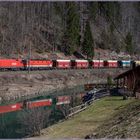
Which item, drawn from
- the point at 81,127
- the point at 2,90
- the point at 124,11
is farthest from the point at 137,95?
the point at 124,11

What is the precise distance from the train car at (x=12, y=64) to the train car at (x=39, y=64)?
59.1 inches

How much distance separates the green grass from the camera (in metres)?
25.0

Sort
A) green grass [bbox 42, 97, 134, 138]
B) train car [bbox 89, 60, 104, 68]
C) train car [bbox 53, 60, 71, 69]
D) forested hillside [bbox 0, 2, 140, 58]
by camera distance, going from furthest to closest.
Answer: forested hillside [bbox 0, 2, 140, 58], train car [bbox 89, 60, 104, 68], train car [bbox 53, 60, 71, 69], green grass [bbox 42, 97, 134, 138]

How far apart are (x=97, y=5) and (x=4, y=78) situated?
90.8 meters

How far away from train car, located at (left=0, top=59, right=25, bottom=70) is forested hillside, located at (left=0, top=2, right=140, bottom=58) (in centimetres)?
2074

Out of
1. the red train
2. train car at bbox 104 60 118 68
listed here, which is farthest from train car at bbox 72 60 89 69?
train car at bbox 104 60 118 68

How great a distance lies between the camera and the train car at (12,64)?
2785 inches

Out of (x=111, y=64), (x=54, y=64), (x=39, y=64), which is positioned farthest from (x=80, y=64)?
(x=39, y=64)

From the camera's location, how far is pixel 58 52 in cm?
11500

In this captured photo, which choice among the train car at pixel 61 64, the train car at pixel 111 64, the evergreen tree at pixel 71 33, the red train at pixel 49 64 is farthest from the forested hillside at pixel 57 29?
the train car at pixel 61 64

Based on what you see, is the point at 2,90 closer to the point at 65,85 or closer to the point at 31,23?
the point at 65,85

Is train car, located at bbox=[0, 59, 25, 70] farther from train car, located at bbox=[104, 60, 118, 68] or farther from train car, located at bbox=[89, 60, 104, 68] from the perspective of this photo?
train car, located at bbox=[104, 60, 118, 68]

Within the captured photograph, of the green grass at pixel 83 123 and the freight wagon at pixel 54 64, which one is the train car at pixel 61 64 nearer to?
the freight wagon at pixel 54 64

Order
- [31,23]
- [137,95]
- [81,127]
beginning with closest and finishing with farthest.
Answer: [81,127] → [137,95] → [31,23]
